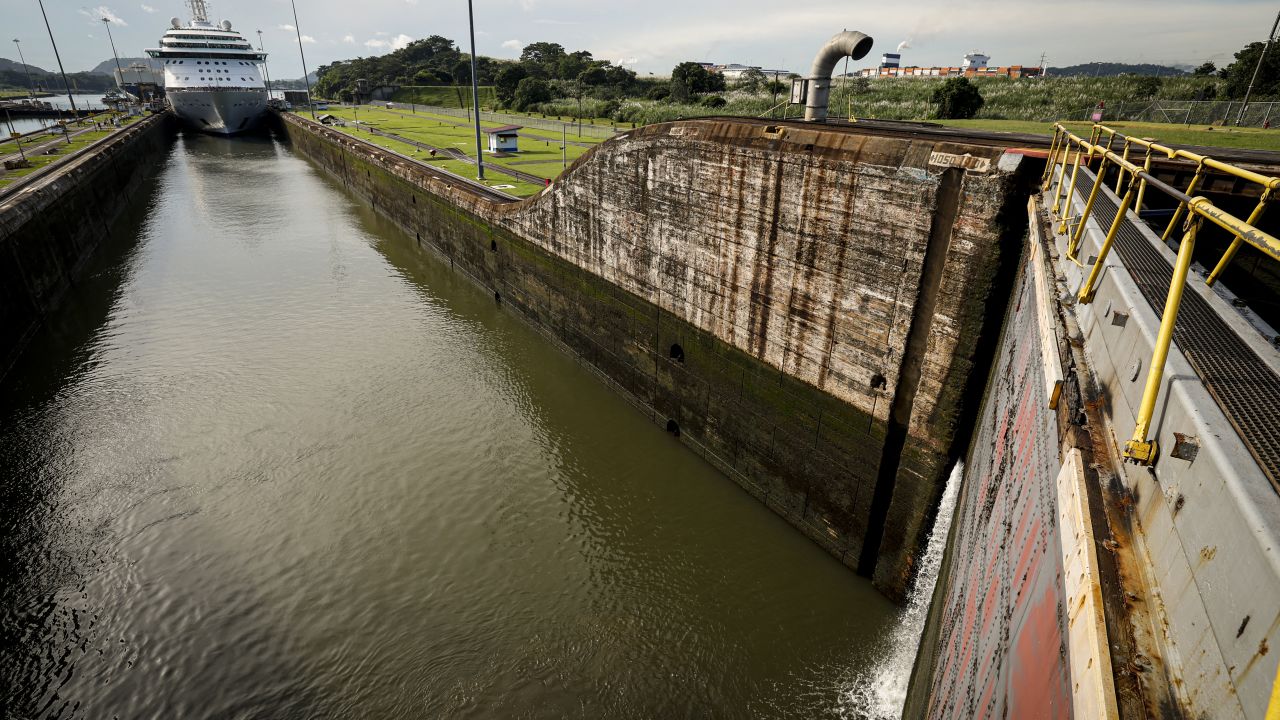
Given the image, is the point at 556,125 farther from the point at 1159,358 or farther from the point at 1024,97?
the point at 1159,358

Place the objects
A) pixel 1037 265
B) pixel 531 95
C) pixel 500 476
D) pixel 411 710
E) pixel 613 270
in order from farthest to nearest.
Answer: pixel 531 95 → pixel 613 270 → pixel 500 476 → pixel 411 710 → pixel 1037 265

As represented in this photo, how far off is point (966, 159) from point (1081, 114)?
3340 cm

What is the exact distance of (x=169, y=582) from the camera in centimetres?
911

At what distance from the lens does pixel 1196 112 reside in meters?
26.0

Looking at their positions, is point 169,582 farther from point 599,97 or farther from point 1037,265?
point 599,97

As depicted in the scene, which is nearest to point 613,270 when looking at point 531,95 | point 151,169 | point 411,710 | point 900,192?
point 900,192

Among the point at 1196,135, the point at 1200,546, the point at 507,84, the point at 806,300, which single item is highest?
the point at 507,84

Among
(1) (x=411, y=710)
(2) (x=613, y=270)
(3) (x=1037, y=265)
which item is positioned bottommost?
(1) (x=411, y=710)

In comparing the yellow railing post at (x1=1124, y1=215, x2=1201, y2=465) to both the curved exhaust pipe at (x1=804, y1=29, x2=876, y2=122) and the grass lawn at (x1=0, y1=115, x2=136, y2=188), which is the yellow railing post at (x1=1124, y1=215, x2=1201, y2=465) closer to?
the curved exhaust pipe at (x1=804, y1=29, x2=876, y2=122)

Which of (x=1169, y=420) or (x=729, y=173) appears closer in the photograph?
(x=1169, y=420)

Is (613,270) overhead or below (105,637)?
overhead

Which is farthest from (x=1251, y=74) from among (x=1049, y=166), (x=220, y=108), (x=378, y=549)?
(x=220, y=108)

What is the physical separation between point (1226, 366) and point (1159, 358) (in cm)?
100

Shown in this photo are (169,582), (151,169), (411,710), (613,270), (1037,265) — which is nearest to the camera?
(1037,265)
